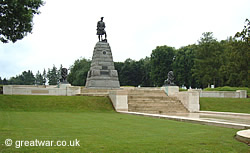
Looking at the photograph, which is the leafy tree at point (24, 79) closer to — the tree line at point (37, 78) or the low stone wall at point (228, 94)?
the tree line at point (37, 78)

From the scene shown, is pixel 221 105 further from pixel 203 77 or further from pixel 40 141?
pixel 203 77

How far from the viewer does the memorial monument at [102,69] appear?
32531 mm

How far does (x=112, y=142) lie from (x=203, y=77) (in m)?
50.8

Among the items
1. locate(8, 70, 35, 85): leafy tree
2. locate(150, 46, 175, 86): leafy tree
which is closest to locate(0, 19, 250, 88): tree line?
locate(150, 46, 175, 86): leafy tree

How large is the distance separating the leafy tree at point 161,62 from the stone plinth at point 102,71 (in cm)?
3466

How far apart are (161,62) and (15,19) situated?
5774 cm

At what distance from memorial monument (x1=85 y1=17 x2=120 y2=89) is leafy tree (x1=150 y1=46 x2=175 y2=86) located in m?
34.5

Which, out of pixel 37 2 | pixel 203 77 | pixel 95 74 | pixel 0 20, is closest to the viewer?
pixel 0 20

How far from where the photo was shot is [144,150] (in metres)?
6.29

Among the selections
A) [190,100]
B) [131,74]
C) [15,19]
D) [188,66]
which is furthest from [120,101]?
[131,74]

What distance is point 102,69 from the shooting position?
3322 cm

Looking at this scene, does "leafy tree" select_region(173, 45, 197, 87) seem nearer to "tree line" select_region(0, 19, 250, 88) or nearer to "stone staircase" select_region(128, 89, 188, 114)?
"tree line" select_region(0, 19, 250, 88)

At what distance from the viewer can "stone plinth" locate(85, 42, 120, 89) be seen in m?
32.5

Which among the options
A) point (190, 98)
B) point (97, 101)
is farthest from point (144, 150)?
point (190, 98)
